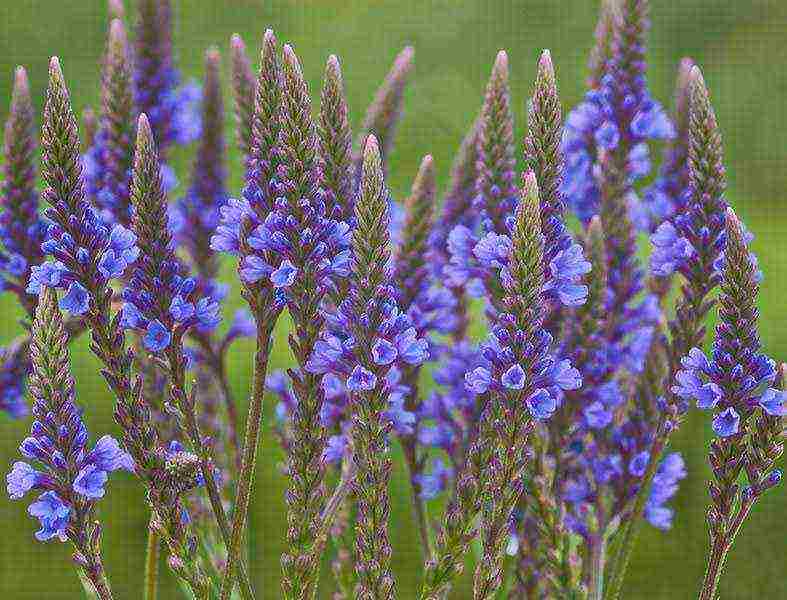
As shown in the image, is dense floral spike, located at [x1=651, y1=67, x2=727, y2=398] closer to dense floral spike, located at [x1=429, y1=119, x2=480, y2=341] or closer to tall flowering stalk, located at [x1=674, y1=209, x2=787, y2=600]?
tall flowering stalk, located at [x1=674, y1=209, x2=787, y2=600]

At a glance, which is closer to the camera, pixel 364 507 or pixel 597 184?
pixel 364 507

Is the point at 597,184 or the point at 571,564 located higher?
the point at 597,184

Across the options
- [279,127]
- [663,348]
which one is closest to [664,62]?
[663,348]

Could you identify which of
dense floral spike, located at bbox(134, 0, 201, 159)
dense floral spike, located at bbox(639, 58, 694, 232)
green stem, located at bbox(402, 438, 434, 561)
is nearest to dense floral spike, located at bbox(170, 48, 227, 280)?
dense floral spike, located at bbox(134, 0, 201, 159)

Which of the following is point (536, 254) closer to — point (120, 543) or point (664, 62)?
point (120, 543)

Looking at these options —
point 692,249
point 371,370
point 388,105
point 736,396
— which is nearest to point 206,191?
point 388,105

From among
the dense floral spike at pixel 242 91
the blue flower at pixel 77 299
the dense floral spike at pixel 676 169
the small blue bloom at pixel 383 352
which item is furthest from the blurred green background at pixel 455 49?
the blue flower at pixel 77 299

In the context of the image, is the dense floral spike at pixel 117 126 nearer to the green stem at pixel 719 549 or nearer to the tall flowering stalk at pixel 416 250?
the tall flowering stalk at pixel 416 250
